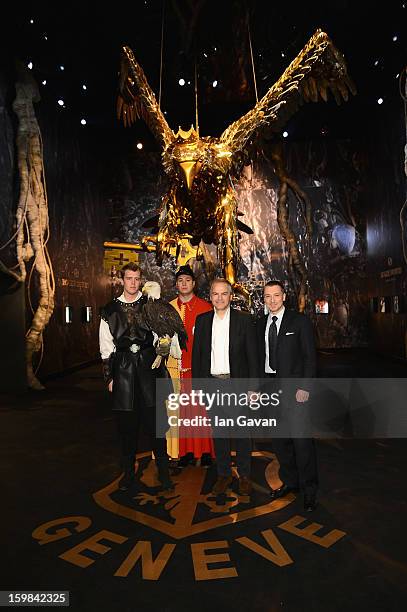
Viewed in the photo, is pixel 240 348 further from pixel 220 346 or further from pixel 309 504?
pixel 309 504

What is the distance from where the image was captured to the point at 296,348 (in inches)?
119

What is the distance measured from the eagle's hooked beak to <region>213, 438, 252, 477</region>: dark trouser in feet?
9.21

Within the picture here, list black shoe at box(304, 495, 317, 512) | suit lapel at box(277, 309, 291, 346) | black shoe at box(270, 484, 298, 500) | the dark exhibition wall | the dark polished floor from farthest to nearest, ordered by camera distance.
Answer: the dark exhibition wall < black shoe at box(270, 484, 298, 500) < suit lapel at box(277, 309, 291, 346) < black shoe at box(304, 495, 317, 512) < the dark polished floor

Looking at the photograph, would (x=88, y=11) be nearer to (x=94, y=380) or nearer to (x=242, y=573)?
(x=94, y=380)

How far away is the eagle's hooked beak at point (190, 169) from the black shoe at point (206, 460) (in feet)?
9.03

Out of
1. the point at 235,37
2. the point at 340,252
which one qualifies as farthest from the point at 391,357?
the point at 235,37

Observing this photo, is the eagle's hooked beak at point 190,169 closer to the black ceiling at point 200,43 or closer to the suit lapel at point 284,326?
the suit lapel at point 284,326

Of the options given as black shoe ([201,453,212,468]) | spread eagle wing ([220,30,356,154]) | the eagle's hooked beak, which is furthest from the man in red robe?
spread eagle wing ([220,30,356,154])

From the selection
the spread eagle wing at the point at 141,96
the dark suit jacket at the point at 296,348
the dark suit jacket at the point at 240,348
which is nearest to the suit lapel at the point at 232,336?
the dark suit jacket at the point at 240,348

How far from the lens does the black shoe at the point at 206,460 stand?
3.84m

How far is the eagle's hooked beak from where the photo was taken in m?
4.84

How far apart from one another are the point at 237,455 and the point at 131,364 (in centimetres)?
99

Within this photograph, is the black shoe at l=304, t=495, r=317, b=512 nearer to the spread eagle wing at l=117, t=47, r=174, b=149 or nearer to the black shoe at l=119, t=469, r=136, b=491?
the black shoe at l=119, t=469, r=136, b=491

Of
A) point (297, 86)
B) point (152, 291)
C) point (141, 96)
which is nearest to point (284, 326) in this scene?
point (152, 291)
